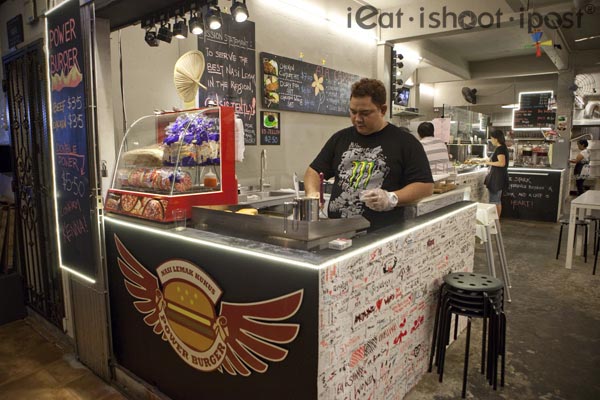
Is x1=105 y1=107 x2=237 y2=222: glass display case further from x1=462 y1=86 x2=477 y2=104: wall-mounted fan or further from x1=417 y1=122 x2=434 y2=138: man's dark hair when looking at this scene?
x1=462 y1=86 x2=477 y2=104: wall-mounted fan

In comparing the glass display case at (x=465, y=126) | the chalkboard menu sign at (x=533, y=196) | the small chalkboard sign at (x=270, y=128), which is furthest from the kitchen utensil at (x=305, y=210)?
the glass display case at (x=465, y=126)

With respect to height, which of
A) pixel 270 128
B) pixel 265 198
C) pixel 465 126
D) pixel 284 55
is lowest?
pixel 265 198

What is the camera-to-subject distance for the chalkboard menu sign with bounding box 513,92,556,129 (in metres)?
10.5

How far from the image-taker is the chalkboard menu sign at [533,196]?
820 cm

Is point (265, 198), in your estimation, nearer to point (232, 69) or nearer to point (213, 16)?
point (232, 69)

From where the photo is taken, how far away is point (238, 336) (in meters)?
1.81

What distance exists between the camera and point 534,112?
35.0ft

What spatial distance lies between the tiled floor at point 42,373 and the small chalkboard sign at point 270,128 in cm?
279

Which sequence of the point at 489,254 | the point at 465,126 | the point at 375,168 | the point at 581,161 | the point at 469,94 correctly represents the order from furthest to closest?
the point at 469,94
the point at 581,161
the point at 465,126
the point at 489,254
the point at 375,168

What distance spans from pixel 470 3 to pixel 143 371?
5.98 m

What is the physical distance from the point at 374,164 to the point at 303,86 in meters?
3.07

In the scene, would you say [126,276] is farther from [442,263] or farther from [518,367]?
[518,367]

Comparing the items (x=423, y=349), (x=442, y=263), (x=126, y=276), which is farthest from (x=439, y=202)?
(x=126, y=276)

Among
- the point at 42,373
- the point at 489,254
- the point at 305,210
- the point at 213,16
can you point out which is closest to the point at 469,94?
the point at 489,254
